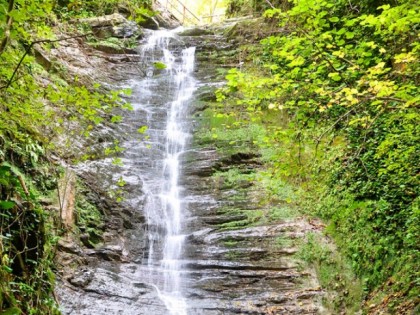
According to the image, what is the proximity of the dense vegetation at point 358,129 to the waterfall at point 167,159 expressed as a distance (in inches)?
89.3

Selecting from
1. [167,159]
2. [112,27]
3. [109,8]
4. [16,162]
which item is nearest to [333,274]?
[16,162]

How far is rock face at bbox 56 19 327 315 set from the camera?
22.1 ft

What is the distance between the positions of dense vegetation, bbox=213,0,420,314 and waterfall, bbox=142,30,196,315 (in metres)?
2.27

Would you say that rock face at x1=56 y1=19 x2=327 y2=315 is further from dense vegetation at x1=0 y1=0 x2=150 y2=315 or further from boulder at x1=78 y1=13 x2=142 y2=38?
boulder at x1=78 y1=13 x2=142 y2=38

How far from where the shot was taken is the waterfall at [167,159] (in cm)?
799

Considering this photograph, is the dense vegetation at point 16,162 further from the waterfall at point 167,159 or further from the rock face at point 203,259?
the waterfall at point 167,159

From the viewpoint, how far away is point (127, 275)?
25.0 feet

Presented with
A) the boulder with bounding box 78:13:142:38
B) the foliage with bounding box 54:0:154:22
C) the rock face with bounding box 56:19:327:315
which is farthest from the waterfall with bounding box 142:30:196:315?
the foliage with bounding box 54:0:154:22

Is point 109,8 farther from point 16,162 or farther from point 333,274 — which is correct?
point 333,274

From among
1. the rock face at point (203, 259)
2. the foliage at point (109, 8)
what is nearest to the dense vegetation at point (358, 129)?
the rock face at point (203, 259)

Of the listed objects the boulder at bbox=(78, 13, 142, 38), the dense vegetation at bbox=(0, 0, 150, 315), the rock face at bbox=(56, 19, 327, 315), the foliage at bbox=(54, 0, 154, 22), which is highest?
the boulder at bbox=(78, 13, 142, 38)

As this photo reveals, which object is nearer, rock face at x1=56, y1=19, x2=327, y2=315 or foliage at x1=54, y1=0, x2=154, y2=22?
foliage at x1=54, y1=0, x2=154, y2=22

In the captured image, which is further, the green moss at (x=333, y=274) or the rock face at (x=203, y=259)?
the rock face at (x=203, y=259)

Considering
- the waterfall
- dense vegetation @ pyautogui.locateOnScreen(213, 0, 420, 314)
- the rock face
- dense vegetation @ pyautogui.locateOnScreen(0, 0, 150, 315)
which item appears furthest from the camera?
the waterfall
